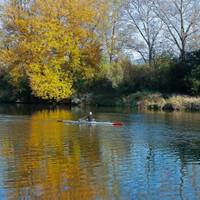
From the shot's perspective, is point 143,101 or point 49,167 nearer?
point 49,167

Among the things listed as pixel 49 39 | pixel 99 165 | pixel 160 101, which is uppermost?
pixel 49 39

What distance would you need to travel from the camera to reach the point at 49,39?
36844 mm

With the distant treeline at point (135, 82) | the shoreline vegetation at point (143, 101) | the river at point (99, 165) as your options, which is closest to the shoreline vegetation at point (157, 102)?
the shoreline vegetation at point (143, 101)

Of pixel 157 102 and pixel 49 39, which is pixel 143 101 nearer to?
pixel 157 102

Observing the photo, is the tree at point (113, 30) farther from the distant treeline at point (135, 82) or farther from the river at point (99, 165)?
the river at point (99, 165)

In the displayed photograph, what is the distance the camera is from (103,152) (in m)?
11.5

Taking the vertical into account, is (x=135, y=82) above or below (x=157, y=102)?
above

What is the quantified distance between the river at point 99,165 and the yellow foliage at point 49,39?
74.4ft

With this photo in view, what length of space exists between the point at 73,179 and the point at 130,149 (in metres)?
4.68

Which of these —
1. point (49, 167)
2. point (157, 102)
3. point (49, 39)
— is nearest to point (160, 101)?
point (157, 102)

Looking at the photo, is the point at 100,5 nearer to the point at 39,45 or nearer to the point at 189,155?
the point at 39,45

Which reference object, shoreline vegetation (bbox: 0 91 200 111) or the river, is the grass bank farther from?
the river

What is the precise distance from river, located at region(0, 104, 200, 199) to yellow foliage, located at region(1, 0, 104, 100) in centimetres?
2268

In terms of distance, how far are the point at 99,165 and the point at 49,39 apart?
1181 inches
